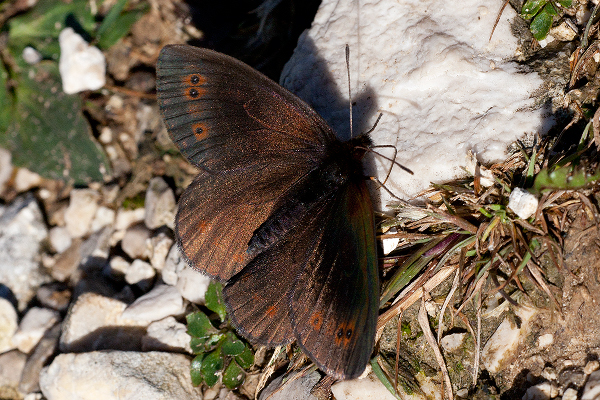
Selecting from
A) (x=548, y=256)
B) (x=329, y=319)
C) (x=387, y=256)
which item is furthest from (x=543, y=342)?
(x=329, y=319)

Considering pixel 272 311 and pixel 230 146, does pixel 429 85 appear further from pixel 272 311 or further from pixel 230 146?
pixel 272 311

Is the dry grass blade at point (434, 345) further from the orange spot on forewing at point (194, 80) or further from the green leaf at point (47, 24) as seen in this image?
the green leaf at point (47, 24)

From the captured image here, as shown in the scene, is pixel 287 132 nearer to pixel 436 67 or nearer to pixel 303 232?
pixel 303 232

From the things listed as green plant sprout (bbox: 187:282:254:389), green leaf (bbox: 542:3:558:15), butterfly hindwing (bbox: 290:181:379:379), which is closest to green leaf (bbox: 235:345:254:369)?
green plant sprout (bbox: 187:282:254:389)

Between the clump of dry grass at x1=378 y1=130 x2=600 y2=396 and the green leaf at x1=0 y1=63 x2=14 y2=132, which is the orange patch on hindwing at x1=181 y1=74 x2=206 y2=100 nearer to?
the clump of dry grass at x1=378 y1=130 x2=600 y2=396

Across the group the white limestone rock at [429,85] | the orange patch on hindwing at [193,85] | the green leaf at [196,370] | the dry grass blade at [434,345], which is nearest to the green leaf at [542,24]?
the white limestone rock at [429,85]

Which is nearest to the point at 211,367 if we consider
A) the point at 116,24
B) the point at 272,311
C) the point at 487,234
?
the point at 272,311
